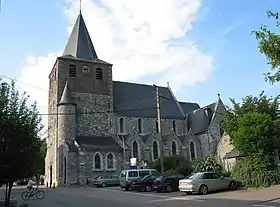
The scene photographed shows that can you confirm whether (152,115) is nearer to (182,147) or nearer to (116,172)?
(182,147)

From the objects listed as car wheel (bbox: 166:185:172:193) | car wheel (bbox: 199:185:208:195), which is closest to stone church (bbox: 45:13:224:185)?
car wheel (bbox: 166:185:172:193)

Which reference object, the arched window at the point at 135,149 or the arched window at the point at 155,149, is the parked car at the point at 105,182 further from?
the arched window at the point at 155,149

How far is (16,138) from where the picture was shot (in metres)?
14.7

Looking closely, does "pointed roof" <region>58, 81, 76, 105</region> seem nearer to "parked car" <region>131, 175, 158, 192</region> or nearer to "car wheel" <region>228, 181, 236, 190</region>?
"parked car" <region>131, 175, 158, 192</region>

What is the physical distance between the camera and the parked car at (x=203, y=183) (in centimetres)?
2206

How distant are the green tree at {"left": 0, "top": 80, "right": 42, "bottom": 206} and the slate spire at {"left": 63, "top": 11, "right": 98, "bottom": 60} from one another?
35.9 m

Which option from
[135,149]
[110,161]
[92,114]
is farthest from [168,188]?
[92,114]

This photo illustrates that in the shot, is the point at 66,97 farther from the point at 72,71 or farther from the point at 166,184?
the point at 166,184

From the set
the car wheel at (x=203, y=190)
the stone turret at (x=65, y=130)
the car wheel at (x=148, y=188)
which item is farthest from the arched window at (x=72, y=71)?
the car wheel at (x=203, y=190)

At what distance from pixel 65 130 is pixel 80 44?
13.7 m

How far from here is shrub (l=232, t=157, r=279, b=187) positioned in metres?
24.2

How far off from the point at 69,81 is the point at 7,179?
35.4 metres

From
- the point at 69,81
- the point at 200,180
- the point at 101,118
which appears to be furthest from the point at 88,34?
the point at 200,180

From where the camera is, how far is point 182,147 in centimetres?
5219
